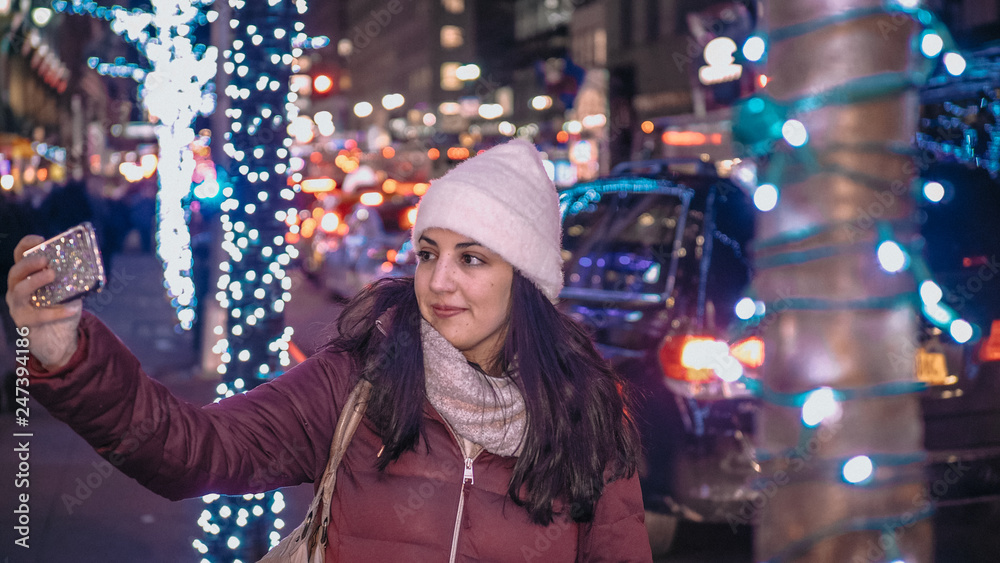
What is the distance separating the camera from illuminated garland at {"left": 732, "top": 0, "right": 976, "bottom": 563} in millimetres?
1899

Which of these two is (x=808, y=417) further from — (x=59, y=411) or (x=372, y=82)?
(x=372, y=82)

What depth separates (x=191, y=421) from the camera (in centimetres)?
193

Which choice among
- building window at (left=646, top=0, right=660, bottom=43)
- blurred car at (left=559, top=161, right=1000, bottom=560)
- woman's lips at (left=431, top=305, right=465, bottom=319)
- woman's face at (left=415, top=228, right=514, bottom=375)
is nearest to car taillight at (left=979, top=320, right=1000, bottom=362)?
blurred car at (left=559, top=161, right=1000, bottom=560)

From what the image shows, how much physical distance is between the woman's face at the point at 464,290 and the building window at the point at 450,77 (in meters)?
104

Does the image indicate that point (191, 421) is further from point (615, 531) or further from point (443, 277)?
point (615, 531)

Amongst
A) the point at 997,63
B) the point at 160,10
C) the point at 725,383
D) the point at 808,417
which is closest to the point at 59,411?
the point at 808,417

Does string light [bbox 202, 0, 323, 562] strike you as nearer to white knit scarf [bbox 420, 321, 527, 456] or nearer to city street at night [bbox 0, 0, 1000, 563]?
city street at night [bbox 0, 0, 1000, 563]

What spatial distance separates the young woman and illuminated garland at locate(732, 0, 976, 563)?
54 cm

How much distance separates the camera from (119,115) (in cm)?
2298

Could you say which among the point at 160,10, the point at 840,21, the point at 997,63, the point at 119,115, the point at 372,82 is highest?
the point at 372,82

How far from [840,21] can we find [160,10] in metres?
11.0

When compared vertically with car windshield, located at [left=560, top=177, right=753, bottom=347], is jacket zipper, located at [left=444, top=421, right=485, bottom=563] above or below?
below

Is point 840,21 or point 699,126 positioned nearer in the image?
point 840,21

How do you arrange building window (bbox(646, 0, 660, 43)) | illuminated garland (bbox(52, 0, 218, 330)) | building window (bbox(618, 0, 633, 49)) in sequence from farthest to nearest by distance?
1. building window (bbox(618, 0, 633, 49))
2. building window (bbox(646, 0, 660, 43))
3. illuminated garland (bbox(52, 0, 218, 330))
